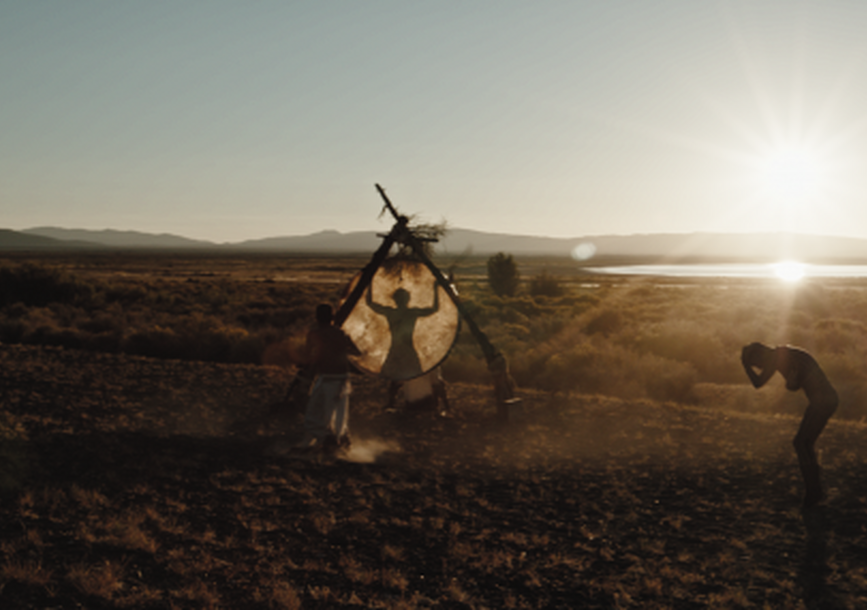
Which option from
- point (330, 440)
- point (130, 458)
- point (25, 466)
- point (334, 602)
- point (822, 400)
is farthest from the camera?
point (330, 440)

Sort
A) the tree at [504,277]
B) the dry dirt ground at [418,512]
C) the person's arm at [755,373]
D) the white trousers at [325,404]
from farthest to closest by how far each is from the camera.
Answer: the tree at [504,277] → the white trousers at [325,404] → the person's arm at [755,373] → the dry dirt ground at [418,512]

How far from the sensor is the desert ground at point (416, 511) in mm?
4863

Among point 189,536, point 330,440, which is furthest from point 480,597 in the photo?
point 330,440

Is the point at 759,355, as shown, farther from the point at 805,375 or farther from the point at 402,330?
the point at 402,330

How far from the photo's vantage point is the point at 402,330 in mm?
10859

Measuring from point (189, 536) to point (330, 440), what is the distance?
9.72 ft

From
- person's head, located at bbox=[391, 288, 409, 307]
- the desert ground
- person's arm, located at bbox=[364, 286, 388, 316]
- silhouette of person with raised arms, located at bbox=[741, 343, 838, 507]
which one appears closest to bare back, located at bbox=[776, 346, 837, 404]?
silhouette of person with raised arms, located at bbox=[741, 343, 838, 507]

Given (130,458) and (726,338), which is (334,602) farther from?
(726,338)

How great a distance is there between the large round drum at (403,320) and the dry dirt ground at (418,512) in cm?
114

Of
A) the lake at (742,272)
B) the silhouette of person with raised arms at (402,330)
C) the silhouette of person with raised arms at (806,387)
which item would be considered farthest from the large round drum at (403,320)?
the lake at (742,272)

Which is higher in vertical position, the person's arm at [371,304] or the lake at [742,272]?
the lake at [742,272]

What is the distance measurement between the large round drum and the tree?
35521 mm

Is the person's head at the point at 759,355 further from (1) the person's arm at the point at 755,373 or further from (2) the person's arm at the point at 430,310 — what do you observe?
(2) the person's arm at the point at 430,310

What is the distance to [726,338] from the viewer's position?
22.1m
